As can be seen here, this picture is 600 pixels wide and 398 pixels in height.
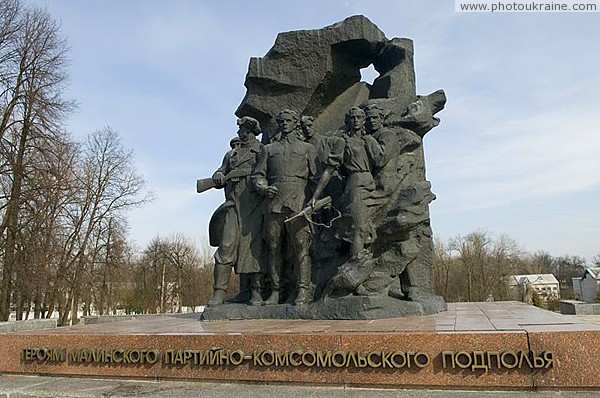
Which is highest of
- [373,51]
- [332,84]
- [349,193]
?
[373,51]

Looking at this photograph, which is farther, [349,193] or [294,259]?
[294,259]

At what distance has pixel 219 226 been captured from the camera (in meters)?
6.97

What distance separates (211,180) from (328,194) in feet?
5.33

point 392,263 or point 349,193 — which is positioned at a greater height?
point 349,193

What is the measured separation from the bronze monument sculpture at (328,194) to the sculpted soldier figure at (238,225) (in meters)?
0.01

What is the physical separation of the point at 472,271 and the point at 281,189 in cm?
2991

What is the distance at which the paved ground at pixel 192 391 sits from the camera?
11.6ft

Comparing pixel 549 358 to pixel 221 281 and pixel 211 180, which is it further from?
pixel 211 180

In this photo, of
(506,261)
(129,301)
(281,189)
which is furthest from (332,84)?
(506,261)

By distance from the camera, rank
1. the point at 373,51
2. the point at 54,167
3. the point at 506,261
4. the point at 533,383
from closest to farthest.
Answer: the point at 533,383, the point at 373,51, the point at 54,167, the point at 506,261

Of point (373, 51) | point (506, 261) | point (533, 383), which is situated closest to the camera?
point (533, 383)

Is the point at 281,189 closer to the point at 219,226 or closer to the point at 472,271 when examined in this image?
the point at 219,226

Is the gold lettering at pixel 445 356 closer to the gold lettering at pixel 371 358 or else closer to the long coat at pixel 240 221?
the gold lettering at pixel 371 358

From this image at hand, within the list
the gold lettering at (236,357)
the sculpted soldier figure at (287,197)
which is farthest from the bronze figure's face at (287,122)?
the gold lettering at (236,357)
